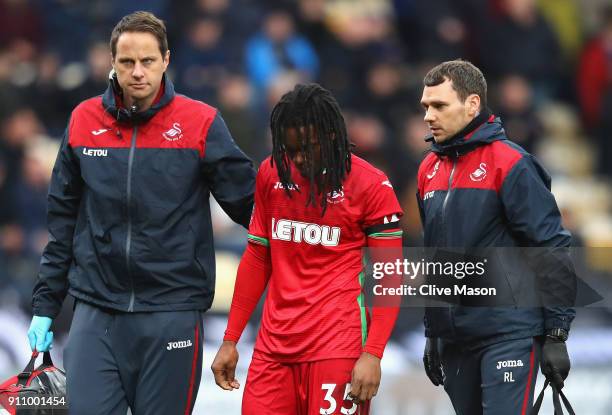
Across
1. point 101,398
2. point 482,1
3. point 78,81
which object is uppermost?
point 482,1

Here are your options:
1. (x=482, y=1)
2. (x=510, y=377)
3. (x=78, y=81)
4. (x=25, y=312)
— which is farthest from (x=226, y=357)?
(x=482, y=1)

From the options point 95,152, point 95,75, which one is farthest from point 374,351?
point 95,75

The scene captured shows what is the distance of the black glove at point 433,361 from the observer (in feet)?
21.0

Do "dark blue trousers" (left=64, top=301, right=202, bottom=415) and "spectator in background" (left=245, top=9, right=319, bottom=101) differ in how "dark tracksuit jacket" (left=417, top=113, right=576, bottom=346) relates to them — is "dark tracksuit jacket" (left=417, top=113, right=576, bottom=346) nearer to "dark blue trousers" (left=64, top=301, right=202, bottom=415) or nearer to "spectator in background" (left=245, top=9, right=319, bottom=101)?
"dark blue trousers" (left=64, top=301, right=202, bottom=415)

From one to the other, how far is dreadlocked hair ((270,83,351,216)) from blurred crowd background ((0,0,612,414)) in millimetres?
4303

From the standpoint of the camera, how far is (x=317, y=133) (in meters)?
5.78

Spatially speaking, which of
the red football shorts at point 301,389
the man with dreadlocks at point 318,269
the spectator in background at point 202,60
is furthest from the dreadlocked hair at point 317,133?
the spectator in background at point 202,60

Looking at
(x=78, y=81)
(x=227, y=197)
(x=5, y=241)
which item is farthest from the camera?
(x=78, y=81)

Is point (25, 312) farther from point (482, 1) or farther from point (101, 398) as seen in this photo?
point (482, 1)

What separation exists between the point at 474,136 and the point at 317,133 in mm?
809

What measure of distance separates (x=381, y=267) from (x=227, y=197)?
0.85 m

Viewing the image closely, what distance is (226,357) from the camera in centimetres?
588

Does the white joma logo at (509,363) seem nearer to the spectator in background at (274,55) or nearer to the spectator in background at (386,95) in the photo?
the spectator in background at (386,95)

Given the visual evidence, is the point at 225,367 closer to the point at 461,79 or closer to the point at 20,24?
the point at 461,79
